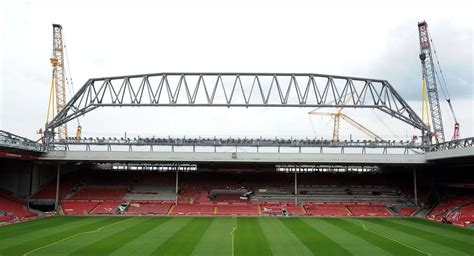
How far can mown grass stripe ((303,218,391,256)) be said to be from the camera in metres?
24.2

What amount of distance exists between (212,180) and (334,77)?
24.4m

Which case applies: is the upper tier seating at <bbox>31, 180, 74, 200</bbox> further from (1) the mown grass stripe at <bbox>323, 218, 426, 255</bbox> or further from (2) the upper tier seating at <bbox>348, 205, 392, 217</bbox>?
(2) the upper tier seating at <bbox>348, 205, 392, 217</bbox>

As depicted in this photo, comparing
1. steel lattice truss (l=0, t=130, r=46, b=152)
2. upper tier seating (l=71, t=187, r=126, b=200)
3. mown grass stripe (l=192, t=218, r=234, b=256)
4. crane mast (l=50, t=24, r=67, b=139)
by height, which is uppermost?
crane mast (l=50, t=24, r=67, b=139)

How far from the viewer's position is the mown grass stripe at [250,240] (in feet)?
78.4

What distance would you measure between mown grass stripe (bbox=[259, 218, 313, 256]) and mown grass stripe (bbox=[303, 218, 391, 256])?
9.02 feet

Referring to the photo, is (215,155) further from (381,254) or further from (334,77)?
(381,254)

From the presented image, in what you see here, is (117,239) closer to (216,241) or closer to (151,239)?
(151,239)

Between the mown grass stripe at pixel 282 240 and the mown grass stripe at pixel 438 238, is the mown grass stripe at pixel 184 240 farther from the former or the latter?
Result: the mown grass stripe at pixel 438 238

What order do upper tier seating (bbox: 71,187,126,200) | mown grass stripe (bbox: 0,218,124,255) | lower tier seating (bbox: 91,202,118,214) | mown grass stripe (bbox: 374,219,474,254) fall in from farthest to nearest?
upper tier seating (bbox: 71,187,126,200)
lower tier seating (bbox: 91,202,118,214)
mown grass stripe (bbox: 374,219,474,254)
mown grass stripe (bbox: 0,218,124,255)

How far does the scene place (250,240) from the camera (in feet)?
91.9

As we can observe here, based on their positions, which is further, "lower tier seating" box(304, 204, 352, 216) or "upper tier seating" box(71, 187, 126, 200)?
"upper tier seating" box(71, 187, 126, 200)

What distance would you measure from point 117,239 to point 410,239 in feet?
67.3

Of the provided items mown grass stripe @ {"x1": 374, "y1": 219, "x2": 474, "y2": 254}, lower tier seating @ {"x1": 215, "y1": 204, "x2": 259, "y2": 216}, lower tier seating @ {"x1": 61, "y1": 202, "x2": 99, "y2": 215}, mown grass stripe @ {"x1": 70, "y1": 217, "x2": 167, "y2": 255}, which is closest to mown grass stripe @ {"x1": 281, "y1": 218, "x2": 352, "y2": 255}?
mown grass stripe @ {"x1": 374, "y1": 219, "x2": 474, "y2": 254}

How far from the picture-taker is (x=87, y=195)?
52.2 metres
